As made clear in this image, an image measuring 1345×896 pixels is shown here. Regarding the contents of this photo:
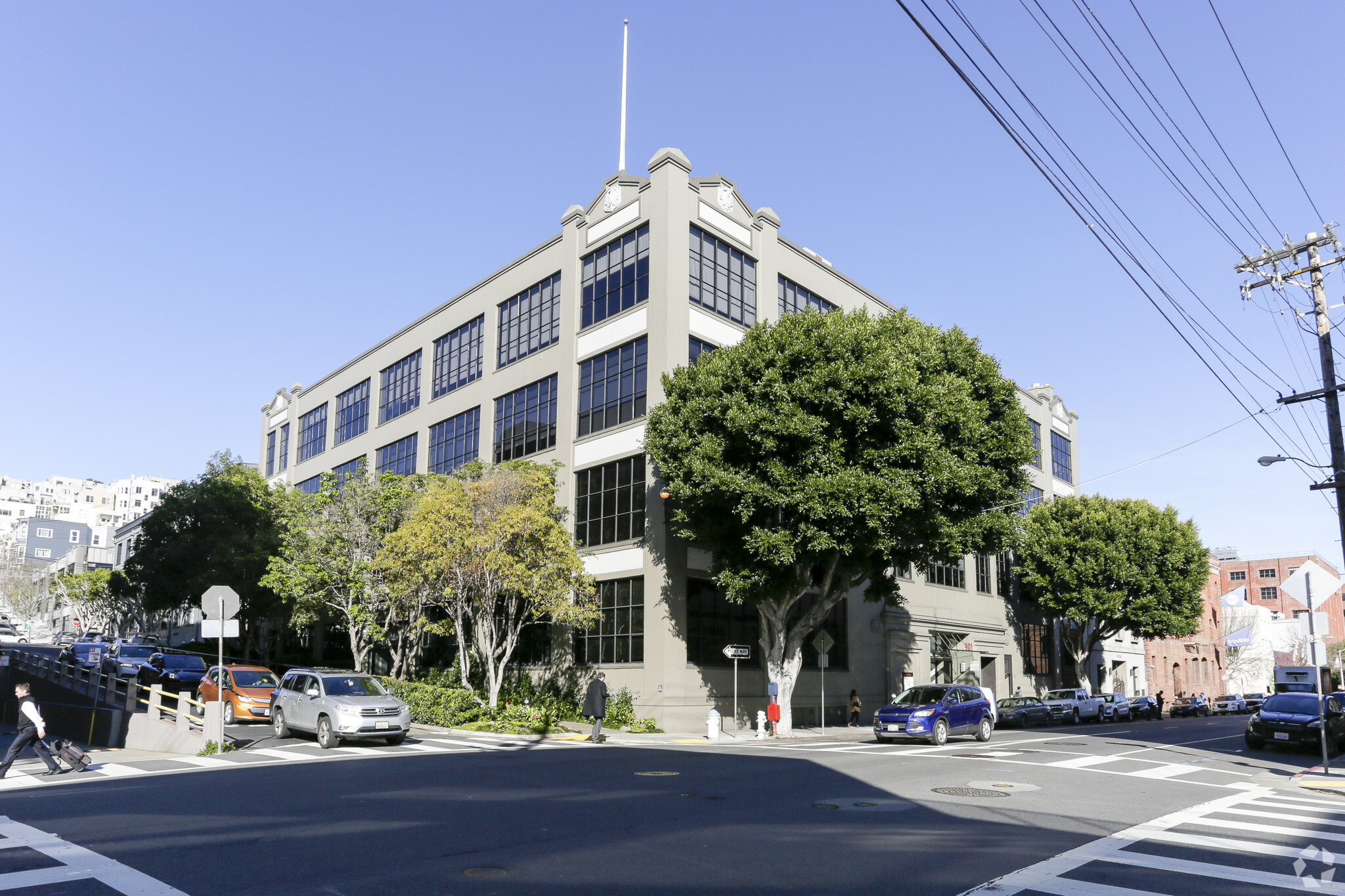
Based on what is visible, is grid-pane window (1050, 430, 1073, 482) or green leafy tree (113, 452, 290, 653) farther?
grid-pane window (1050, 430, 1073, 482)

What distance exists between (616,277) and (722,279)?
12.4 feet

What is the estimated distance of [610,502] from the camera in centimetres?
3322

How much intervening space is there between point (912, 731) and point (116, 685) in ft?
63.1

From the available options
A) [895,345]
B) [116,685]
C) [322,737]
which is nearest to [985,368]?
[895,345]

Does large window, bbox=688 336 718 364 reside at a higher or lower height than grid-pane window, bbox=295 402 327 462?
lower

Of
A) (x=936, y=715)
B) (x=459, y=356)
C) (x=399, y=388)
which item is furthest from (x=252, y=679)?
(x=399, y=388)

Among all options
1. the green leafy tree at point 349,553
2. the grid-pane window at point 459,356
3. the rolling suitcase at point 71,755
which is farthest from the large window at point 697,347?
the rolling suitcase at point 71,755

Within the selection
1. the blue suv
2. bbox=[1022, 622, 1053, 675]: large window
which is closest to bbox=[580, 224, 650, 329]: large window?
the blue suv

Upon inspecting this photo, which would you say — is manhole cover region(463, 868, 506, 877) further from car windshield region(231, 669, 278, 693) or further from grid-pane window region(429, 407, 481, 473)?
grid-pane window region(429, 407, 481, 473)

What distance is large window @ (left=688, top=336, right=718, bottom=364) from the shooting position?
3244 centimetres

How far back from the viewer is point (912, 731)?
24297 millimetres

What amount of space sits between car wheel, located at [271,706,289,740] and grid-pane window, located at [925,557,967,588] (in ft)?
95.7

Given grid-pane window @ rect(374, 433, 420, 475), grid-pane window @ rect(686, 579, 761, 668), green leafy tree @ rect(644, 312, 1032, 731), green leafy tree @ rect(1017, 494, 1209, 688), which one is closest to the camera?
green leafy tree @ rect(644, 312, 1032, 731)

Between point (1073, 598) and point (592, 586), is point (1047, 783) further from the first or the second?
point (1073, 598)
